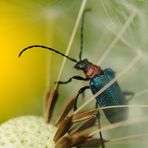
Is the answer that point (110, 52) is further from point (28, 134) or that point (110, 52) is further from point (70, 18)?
point (28, 134)

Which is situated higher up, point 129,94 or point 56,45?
point 56,45

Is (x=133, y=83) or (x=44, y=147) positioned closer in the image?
(x=44, y=147)

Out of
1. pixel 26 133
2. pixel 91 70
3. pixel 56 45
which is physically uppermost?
pixel 56 45

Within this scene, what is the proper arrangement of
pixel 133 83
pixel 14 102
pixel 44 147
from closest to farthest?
pixel 44 147, pixel 133 83, pixel 14 102

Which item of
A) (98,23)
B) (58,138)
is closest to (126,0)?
(98,23)

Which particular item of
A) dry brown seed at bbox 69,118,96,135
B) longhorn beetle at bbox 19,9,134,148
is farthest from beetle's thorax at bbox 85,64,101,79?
dry brown seed at bbox 69,118,96,135

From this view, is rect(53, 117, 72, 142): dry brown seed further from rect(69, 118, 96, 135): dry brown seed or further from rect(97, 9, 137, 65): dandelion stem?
rect(97, 9, 137, 65): dandelion stem

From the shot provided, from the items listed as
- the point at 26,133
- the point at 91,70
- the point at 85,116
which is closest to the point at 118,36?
the point at 91,70

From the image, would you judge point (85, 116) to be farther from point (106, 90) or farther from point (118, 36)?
point (118, 36)
